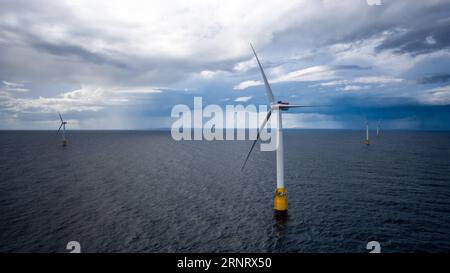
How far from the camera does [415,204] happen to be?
57062 mm

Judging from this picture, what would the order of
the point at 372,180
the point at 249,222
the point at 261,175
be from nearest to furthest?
1. the point at 249,222
2. the point at 372,180
3. the point at 261,175

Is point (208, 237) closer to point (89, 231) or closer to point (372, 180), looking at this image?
point (89, 231)

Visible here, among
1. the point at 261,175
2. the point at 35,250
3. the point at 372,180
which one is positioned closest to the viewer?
the point at 35,250

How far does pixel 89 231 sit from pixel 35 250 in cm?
777

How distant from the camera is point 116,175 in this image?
95.2m

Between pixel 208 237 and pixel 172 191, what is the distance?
1259 inches

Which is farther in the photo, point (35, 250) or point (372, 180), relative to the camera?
point (372, 180)
